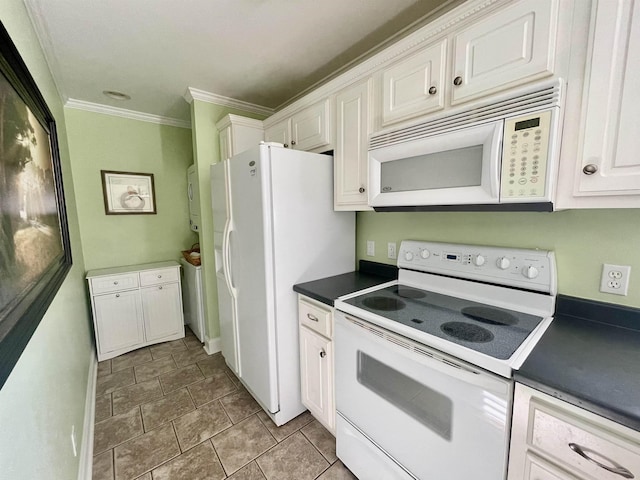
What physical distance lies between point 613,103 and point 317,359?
5.43ft

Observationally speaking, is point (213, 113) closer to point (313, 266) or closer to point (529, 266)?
point (313, 266)

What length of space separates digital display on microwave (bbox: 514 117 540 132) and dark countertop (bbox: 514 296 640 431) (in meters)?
0.76

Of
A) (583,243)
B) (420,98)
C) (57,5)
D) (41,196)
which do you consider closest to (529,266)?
(583,243)

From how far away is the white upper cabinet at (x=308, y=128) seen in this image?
179 centimetres

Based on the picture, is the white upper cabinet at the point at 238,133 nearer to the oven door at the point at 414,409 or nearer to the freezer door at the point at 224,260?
the freezer door at the point at 224,260

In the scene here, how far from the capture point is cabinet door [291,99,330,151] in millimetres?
1789

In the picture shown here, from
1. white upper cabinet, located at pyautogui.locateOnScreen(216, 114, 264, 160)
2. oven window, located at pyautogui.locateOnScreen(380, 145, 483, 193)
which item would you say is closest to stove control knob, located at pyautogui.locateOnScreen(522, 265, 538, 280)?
oven window, located at pyautogui.locateOnScreen(380, 145, 483, 193)

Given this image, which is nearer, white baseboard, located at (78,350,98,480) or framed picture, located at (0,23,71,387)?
framed picture, located at (0,23,71,387)

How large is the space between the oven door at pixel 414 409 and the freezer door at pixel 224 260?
0.99m

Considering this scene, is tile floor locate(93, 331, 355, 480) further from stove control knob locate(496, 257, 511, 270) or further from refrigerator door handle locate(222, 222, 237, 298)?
stove control knob locate(496, 257, 511, 270)

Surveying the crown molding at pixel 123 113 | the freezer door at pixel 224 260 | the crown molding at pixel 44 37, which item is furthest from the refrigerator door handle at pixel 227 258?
the crown molding at pixel 123 113

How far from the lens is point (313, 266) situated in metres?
1.83

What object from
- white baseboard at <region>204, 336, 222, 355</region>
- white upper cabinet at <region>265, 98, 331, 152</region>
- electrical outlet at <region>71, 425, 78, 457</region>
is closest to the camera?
electrical outlet at <region>71, 425, 78, 457</region>

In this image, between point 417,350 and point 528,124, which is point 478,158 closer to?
point 528,124
